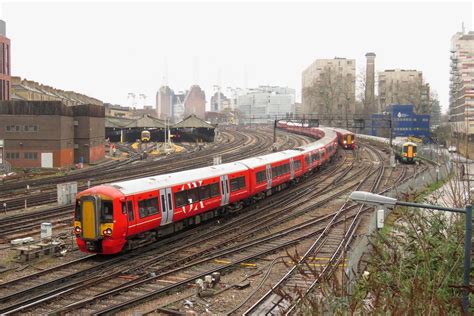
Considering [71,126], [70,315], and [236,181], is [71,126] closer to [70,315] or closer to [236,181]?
[236,181]

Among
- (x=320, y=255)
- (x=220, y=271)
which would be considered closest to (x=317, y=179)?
(x=320, y=255)

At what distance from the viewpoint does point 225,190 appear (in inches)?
939

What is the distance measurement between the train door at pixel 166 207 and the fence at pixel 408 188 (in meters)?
6.52

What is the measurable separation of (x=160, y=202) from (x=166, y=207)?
44cm

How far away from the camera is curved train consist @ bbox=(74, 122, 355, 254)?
1717 centimetres

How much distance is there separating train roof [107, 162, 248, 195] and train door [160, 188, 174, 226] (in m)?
0.25

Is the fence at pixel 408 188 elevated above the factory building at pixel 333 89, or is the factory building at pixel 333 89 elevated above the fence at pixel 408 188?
the factory building at pixel 333 89

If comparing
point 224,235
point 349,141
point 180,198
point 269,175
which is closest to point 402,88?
point 349,141

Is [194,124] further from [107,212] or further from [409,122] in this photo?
[107,212]

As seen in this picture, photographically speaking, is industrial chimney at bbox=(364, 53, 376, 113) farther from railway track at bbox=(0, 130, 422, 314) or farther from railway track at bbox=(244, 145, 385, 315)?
Answer: railway track at bbox=(244, 145, 385, 315)

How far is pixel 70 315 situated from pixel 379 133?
80470 millimetres

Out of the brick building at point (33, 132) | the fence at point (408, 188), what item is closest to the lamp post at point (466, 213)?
the fence at point (408, 188)

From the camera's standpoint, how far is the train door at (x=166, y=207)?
19.3 meters

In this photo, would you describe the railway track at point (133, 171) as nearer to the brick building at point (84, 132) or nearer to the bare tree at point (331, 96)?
the brick building at point (84, 132)
